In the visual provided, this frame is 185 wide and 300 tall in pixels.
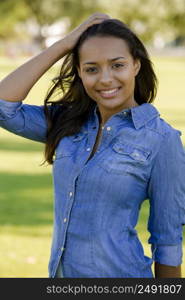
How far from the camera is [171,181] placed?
3.20 meters

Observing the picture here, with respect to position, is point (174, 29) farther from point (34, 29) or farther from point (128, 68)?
point (128, 68)

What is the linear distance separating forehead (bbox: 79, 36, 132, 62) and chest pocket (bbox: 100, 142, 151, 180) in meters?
0.40

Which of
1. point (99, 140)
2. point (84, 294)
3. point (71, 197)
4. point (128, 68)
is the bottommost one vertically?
point (84, 294)

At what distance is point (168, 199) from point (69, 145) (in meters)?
0.48

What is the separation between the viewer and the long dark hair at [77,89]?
3.39 meters

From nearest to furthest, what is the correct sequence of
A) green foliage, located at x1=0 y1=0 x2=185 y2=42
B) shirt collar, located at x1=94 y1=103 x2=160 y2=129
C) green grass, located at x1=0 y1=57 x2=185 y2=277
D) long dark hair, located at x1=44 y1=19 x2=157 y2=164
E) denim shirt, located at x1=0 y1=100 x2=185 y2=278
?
1. denim shirt, located at x1=0 y1=100 x2=185 y2=278
2. shirt collar, located at x1=94 y1=103 x2=160 y2=129
3. long dark hair, located at x1=44 y1=19 x2=157 y2=164
4. green grass, located at x1=0 y1=57 x2=185 y2=277
5. green foliage, located at x1=0 y1=0 x2=185 y2=42

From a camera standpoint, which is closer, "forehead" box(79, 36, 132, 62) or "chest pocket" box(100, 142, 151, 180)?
"chest pocket" box(100, 142, 151, 180)

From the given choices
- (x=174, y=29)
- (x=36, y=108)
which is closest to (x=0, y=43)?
(x=174, y=29)

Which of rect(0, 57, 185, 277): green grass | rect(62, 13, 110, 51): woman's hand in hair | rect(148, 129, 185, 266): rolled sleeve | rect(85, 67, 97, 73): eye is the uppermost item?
rect(62, 13, 110, 51): woman's hand in hair

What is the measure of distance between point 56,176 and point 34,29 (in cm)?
8665

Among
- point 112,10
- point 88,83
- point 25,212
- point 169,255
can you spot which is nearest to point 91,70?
point 88,83

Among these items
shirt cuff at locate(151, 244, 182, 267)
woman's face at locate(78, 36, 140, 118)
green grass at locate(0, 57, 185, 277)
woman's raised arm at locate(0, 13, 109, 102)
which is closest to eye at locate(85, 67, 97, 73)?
woman's face at locate(78, 36, 140, 118)

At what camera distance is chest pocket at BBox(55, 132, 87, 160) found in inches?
132

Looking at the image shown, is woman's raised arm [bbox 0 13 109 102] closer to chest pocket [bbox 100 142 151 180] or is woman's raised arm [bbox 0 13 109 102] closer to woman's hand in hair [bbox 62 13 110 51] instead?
woman's hand in hair [bbox 62 13 110 51]
